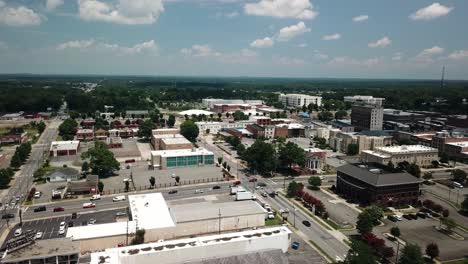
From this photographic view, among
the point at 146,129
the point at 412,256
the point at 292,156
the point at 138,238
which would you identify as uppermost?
the point at 146,129

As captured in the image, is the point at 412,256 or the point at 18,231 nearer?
the point at 412,256

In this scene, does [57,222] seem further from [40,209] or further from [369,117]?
[369,117]

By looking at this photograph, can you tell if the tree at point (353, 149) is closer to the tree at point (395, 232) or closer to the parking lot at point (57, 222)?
the tree at point (395, 232)

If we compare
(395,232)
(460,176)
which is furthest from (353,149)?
(395,232)

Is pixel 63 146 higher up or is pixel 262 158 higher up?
pixel 262 158

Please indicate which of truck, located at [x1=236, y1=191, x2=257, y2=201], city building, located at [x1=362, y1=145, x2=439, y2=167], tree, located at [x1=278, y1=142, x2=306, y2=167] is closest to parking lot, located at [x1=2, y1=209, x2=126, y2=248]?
truck, located at [x1=236, y1=191, x2=257, y2=201]

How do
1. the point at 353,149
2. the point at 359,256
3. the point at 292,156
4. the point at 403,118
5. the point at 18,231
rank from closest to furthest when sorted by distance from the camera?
the point at 359,256, the point at 18,231, the point at 292,156, the point at 353,149, the point at 403,118
